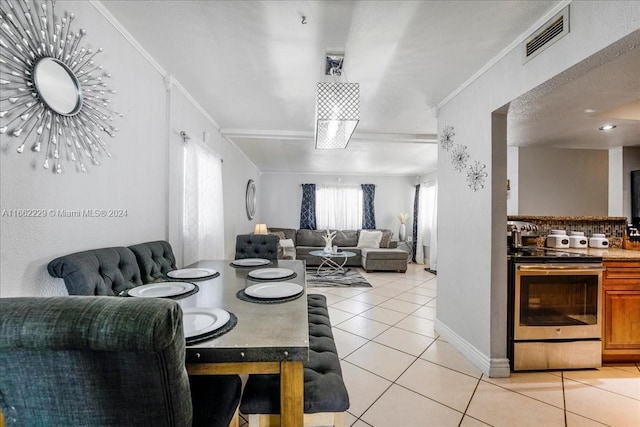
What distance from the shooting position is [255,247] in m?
2.80

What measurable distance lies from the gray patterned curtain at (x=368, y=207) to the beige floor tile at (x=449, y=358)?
476 centimetres

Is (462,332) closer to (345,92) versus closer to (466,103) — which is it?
(466,103)

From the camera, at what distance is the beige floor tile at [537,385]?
71.0 inches

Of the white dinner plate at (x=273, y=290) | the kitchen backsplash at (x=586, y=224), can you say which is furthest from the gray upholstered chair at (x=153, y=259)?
the kitchen backsplash at (x=586, y=224)

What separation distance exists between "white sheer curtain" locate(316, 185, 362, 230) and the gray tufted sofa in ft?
17.7

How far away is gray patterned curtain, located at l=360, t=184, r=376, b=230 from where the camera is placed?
23.7ft

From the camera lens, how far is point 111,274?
142cm

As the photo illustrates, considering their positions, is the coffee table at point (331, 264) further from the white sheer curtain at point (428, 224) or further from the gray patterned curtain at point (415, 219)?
the gray patterned curtain at point (415, 219)

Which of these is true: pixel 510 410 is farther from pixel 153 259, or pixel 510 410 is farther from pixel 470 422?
pixel 153 259

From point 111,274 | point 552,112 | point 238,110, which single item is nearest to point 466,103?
point 552,112

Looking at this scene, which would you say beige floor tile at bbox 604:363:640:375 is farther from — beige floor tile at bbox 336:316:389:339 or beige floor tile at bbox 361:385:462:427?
beige floor tile at bbox 336:316:389:339

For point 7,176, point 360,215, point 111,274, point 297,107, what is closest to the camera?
point 7,176

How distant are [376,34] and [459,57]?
0.68 m

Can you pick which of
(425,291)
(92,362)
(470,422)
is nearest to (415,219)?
(425,291)
